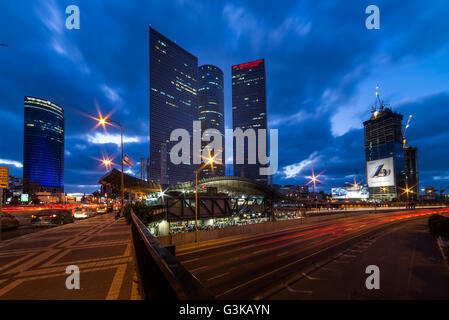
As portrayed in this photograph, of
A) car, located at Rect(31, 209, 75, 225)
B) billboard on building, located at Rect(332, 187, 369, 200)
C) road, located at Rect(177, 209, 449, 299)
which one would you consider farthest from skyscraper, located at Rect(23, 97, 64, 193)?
billboard on building, located at Rect(332, 187, 369, 200)

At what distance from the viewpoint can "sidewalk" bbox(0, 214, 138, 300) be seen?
581 cm

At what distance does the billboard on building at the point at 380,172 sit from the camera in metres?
168

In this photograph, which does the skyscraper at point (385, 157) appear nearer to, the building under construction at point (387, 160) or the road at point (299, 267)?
the building under construction at point (387, 160)

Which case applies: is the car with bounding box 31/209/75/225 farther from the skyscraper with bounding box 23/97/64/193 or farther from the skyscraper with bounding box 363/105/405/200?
the skyscraper with bounding box 23/97/64/193

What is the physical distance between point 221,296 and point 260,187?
61.8 m

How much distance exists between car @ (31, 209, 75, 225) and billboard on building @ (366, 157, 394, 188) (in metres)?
210

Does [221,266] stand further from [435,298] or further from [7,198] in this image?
Result: [7,198]

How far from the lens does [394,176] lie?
539 ft

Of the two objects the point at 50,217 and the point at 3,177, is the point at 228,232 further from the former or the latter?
the point at 3,177

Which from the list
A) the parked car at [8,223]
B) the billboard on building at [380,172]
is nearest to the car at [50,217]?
the parked car at [8,223]

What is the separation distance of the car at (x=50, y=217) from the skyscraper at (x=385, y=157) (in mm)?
207856
